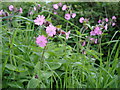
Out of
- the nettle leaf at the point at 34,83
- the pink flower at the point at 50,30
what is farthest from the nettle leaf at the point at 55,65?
the pink flower at the point at 50,30

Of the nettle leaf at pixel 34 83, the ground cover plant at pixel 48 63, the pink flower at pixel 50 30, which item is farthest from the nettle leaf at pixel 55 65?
the pink flower at pixel 50 30

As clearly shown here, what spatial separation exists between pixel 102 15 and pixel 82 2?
459 mm

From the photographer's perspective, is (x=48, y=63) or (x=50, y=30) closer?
(x=50, y=30)

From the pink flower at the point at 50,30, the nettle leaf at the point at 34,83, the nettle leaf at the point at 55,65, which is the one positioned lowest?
the nettle leaf at the point at 34,83

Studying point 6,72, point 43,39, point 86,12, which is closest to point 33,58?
point 6,72

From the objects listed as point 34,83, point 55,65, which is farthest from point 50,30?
point 55,65

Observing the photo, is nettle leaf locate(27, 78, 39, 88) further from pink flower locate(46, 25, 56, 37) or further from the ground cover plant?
pink flower locate(46, 25, 56, 37)

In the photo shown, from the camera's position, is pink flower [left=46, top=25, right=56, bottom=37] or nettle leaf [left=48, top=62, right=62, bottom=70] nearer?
pink flower [left=46, top=25, right=56, bottom=37]

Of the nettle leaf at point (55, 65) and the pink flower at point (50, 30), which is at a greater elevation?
the pink flower at point (50, 30)

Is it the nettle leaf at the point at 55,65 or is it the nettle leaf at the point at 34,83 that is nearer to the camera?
the nettle leaf at the point at 34,83

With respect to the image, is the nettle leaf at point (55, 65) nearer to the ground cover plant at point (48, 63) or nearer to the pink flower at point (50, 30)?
the ground cover plant at point (48, 63)

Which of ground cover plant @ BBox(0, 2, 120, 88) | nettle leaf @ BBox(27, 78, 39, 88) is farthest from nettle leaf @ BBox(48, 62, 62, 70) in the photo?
nettle leaf @ BBox(27, 78, 39, 88)

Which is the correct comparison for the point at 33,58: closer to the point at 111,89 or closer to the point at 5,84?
the point at 5,84

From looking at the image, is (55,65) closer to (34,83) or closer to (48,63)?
(48,63)
